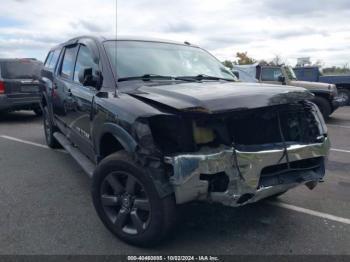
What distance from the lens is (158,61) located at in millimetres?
4473

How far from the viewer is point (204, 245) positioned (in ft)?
11.5

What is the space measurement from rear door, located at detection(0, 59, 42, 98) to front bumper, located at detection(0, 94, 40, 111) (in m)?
0.03

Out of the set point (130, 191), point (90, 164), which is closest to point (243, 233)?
point (130, 191)

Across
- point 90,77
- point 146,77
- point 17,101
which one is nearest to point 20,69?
point 17,101

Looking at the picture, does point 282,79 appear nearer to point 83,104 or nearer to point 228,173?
point 83,104

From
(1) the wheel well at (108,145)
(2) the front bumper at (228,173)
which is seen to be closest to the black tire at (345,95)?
(2) the front bumper at (228,173)

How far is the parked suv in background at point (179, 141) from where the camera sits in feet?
10.1

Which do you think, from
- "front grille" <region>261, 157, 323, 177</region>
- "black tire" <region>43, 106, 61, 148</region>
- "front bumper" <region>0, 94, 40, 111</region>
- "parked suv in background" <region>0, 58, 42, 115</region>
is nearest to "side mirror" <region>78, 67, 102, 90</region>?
"front grille" <region>261, 157, 323, 177</region>

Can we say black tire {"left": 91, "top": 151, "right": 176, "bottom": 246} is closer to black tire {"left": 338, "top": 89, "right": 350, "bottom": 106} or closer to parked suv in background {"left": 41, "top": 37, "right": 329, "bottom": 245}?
parked suv in background {"left": 41, "top": 37, "right": 329, "bottom": 245}

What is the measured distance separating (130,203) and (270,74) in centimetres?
1046

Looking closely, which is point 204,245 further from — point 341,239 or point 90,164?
point 90,164

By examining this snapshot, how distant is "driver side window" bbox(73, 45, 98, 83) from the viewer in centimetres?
451

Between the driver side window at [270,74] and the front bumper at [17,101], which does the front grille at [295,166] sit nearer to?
the front bumper at [17,101]

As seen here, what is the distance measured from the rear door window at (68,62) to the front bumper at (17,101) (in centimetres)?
552
